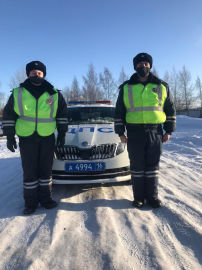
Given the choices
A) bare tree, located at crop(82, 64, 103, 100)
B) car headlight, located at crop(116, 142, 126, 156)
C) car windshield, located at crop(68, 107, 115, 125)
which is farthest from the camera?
bare tree, located at crop(82, 64, 103, 100)

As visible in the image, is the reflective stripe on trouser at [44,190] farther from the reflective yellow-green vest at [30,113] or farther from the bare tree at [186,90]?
the bare tree at [186,90]

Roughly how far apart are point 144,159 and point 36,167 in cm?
152

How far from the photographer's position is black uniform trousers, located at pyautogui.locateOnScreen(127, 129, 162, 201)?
2717mm

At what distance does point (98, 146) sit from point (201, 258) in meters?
1.82

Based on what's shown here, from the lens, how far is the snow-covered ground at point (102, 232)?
5.64 feet

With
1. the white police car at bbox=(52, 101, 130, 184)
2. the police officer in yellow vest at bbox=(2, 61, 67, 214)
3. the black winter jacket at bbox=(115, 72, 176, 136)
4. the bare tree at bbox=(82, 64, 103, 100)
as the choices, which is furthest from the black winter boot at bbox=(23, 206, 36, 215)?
the bare tree at bbox=(82, 64, 103, 100)

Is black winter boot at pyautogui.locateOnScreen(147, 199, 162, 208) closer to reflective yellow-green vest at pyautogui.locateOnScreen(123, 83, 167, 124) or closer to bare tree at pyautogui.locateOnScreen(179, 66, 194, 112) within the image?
reflective yellow-green vest at pyautogui.locateOnScreen(123, 83, 167, 124)

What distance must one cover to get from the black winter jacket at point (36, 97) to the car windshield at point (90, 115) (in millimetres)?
1299

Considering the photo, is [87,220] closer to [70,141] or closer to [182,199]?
[70,141]

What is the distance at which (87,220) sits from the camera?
2.40m

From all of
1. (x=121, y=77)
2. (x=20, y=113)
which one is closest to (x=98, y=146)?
(x=20, y=113)

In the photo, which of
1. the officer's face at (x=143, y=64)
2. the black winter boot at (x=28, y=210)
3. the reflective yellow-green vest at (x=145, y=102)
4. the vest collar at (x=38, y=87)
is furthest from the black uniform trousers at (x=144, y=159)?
the black winter boot at (x=28, y=210)

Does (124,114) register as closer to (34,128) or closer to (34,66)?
(34,128)

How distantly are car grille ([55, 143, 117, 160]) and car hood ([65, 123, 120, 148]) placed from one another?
0.08 meters
